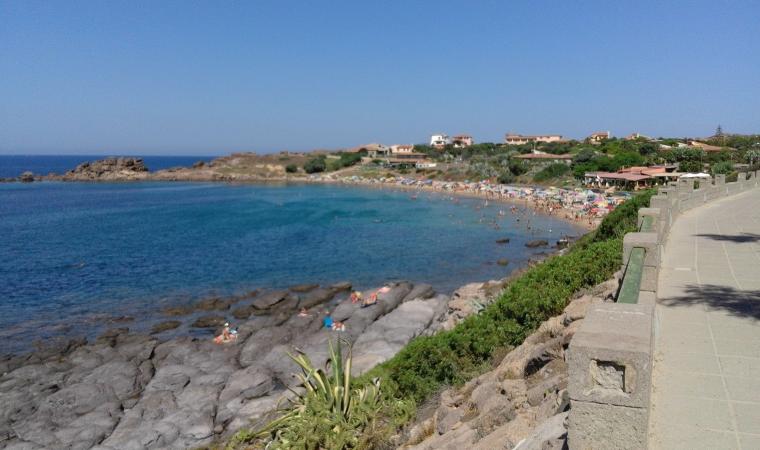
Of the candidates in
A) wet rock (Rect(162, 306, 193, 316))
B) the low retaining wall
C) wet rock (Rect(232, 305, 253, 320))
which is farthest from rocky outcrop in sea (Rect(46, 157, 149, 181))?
the low retaining wall

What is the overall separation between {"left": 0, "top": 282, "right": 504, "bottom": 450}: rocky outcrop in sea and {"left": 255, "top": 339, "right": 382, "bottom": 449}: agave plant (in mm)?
3888

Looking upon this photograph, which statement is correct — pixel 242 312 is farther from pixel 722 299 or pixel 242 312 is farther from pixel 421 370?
pixel 722 299

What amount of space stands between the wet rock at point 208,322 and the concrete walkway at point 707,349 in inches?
664

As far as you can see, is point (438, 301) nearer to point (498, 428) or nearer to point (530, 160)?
point (498, 428)

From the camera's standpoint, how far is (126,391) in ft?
48.5

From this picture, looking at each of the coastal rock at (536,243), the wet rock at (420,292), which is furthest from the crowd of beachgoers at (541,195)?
the wet rock at (420,292)

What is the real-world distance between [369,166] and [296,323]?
8695 cm

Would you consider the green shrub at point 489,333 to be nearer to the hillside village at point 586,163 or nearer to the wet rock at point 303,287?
the wet rock at point 303,287

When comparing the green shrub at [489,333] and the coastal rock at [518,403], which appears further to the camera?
the green shrub at [489,333]

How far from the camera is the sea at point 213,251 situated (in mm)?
24172

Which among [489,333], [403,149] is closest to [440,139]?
[403,149]

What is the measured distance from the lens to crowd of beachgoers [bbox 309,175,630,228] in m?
45.9

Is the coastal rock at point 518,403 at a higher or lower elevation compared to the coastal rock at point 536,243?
higher

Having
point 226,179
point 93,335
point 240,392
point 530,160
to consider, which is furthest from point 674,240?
point 226,179
